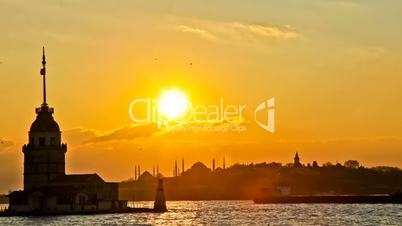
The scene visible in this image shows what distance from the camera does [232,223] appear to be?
440ft

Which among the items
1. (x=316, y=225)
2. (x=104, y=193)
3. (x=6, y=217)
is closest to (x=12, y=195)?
(x=6, y=217)

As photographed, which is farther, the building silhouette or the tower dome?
the tower dome

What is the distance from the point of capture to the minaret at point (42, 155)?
153125 mm

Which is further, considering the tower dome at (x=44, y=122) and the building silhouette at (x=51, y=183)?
the tower dome at (x=44, y=122)

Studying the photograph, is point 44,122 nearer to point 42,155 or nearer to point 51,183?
point 42,155

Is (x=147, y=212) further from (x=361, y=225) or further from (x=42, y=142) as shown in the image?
(x=361, y=225)

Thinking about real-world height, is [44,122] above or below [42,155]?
above

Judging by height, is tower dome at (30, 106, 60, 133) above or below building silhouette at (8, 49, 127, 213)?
above

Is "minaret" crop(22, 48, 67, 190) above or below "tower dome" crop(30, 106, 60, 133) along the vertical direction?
below

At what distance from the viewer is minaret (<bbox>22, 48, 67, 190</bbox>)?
502 ft

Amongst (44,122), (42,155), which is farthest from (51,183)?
(44,122)

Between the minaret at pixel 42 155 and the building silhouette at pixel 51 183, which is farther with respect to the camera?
the minaret at pixel 42 155

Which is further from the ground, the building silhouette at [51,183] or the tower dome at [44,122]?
the tower dome at [44,122]

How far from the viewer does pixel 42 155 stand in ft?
502
